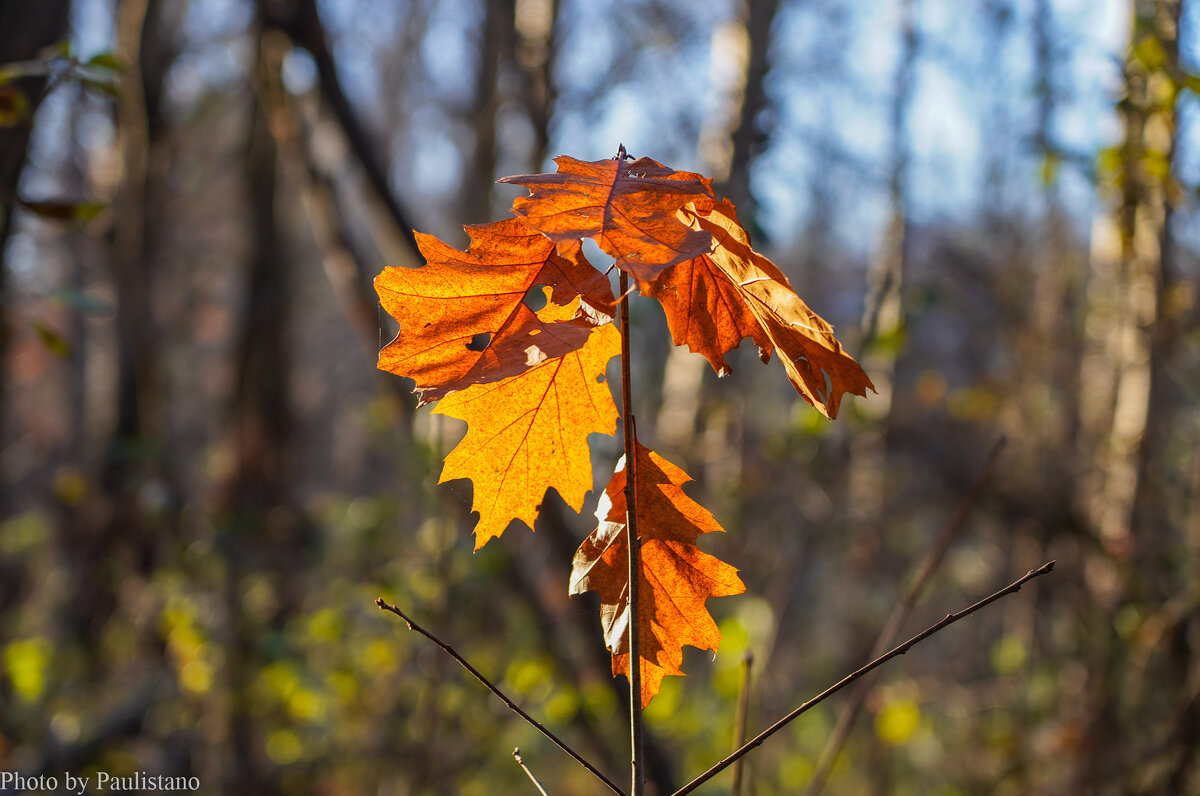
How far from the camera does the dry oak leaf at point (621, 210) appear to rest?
18.9 inches

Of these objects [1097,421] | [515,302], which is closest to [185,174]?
[1097,421]

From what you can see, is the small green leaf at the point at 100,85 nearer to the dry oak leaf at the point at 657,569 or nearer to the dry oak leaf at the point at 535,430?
the dry oak leaf at the point at 535,430

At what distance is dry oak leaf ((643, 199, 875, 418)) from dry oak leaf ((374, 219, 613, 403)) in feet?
0.22

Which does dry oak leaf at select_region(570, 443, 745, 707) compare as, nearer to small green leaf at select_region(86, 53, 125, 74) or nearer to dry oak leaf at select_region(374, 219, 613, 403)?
dry oak leaf at select_region(374, 219, 613, 403)

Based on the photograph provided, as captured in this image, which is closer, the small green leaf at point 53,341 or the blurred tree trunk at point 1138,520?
the small green leaf at point 53,341

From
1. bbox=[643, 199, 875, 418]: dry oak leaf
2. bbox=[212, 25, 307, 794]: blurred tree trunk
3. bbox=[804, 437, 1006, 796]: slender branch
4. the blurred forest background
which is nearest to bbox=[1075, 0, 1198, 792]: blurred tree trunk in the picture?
the blurred forest background

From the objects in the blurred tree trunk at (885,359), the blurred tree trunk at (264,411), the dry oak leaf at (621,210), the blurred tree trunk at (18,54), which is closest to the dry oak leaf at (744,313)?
the dry oak leaf at (621,210)

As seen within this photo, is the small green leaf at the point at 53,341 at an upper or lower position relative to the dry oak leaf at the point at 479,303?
lower

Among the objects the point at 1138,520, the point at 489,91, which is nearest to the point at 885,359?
the point at 1138,520

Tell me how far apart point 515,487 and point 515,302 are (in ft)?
0.49

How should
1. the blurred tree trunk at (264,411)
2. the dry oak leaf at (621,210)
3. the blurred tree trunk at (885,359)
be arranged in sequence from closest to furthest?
the dry oak leaf at (621,210) → the blurred tree trunk at (264,411) → the blurred tree trunk at (885,359)

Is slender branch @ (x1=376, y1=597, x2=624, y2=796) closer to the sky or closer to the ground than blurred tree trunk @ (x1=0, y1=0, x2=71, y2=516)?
closer to the ground

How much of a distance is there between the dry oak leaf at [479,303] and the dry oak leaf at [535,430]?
30mm

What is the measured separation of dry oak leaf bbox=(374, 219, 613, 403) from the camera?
0.53 metres
